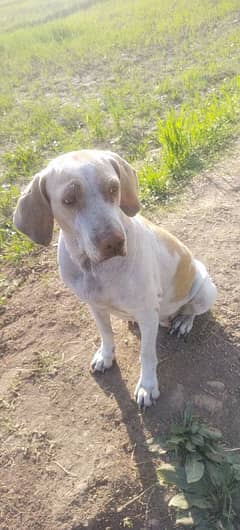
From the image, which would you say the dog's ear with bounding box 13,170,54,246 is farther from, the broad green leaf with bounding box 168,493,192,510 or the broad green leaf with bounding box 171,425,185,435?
the broad green leaf with bounding box 168,493,192,510

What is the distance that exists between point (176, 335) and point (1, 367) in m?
1.39

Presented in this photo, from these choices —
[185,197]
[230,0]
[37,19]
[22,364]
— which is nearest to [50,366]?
[22,364]

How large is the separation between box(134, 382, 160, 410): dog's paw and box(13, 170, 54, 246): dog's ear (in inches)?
46.5

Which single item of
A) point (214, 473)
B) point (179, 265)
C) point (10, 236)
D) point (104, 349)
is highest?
point (179, 265)

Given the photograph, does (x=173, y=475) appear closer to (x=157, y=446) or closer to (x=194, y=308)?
(x=157, y=446)

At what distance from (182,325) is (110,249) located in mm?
1447

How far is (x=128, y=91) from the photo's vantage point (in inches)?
334

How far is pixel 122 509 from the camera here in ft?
8.13

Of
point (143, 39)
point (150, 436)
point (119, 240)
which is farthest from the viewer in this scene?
point (143, 39)

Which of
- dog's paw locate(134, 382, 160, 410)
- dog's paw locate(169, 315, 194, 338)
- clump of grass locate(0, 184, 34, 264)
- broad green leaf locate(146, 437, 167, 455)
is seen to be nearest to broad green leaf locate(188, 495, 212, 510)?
broad green leaf locate(146, 437, 167, 455)

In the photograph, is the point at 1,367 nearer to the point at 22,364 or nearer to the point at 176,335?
the point at 22,364

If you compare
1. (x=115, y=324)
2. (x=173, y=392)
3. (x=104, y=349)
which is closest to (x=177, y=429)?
(x=173, y=392)

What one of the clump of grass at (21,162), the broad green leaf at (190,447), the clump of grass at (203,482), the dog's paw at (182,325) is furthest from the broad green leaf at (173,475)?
the clump of grass at (21,162)

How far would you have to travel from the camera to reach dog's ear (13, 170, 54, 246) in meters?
2.34
